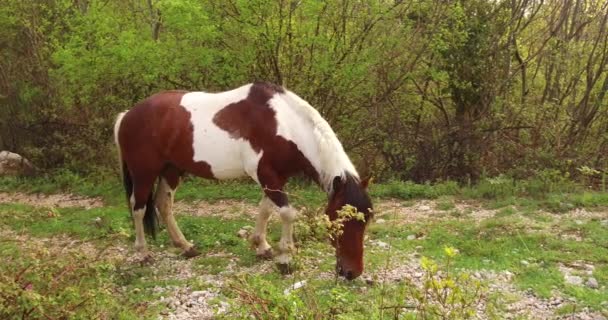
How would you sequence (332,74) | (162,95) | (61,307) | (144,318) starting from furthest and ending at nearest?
(332,74)
(162,95)
(144,318)
(61,307)

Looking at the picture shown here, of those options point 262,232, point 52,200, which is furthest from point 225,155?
→ point 52,200

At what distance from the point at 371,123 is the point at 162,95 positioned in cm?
406

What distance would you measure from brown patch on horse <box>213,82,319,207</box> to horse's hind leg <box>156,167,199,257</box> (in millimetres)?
1008

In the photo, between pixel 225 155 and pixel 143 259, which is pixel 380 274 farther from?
pixel 143 259

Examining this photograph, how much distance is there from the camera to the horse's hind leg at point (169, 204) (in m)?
5.98

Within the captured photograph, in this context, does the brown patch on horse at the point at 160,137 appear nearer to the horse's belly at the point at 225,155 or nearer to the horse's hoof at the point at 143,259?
the horse's belly at the point at 225,155

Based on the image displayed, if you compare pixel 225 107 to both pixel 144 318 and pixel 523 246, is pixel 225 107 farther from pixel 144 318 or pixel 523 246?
pixel 523 246

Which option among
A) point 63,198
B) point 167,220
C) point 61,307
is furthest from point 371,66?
point 61,307

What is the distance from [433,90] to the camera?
30.4ft

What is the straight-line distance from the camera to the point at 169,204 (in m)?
6.05

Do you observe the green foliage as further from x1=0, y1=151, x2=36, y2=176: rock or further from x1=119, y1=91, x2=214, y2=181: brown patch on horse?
x1=0, y1=151, x2=36, y2=176: rock

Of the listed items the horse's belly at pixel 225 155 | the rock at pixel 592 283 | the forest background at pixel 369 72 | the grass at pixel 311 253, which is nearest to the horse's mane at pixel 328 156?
the grass at pixel 311 253

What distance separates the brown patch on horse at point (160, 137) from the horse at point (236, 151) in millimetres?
10

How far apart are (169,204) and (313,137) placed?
196cm
